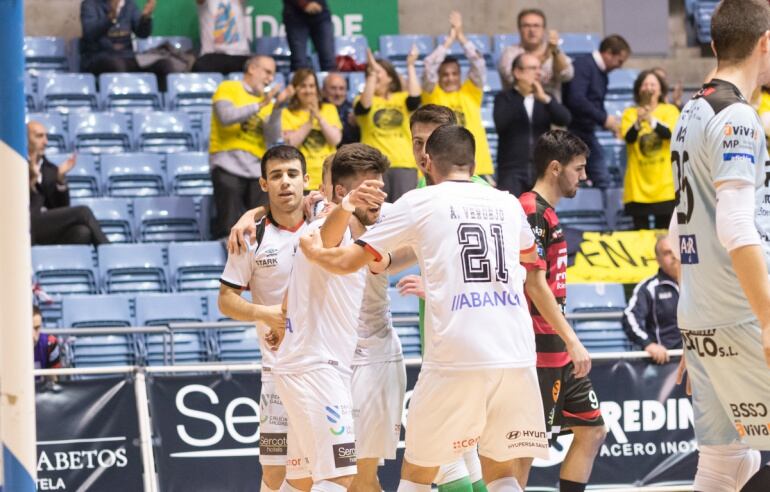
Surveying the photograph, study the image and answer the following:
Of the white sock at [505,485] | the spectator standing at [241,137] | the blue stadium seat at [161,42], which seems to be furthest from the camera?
the blue stadium seat at [161,42]

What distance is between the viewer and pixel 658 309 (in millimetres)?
9477

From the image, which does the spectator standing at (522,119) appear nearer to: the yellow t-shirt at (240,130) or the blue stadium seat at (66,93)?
the yellow t-shirt at (240,130)

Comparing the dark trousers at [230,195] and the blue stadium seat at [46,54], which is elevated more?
the blue stadium seat at [46,54]

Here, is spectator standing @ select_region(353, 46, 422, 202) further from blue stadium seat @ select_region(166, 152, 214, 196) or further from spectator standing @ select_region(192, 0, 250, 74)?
spectator standing @ select_region(192, 0, 250, 74)

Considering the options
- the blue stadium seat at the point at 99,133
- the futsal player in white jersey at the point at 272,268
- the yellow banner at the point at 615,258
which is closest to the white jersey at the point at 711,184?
the futsal player in white jersey at the point at 272,268

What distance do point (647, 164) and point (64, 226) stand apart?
5924mm

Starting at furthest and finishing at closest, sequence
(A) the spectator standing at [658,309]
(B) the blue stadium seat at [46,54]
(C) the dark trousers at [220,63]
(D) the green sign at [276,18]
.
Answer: (D) the green sign at [276,18] → (B) the blue stadium seat at [46,54] → (C) the dark trousers at [220,63] → (A) the spectator standing at [658,309]

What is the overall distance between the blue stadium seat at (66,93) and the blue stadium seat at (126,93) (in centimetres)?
14

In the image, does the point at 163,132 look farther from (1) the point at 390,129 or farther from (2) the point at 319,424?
(2) the point at 319,424

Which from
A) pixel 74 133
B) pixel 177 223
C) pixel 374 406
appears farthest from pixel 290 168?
pixel 74 133

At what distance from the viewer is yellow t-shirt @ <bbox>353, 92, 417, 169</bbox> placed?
11898 millimetres

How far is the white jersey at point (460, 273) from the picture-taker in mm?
4973

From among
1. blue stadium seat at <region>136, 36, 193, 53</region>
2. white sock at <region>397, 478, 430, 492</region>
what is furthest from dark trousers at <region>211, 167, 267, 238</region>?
white sock at <region>397, 478, 430, 492</region>

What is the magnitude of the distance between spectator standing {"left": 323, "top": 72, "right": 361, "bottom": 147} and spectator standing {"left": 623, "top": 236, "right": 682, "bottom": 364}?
12.9ft
